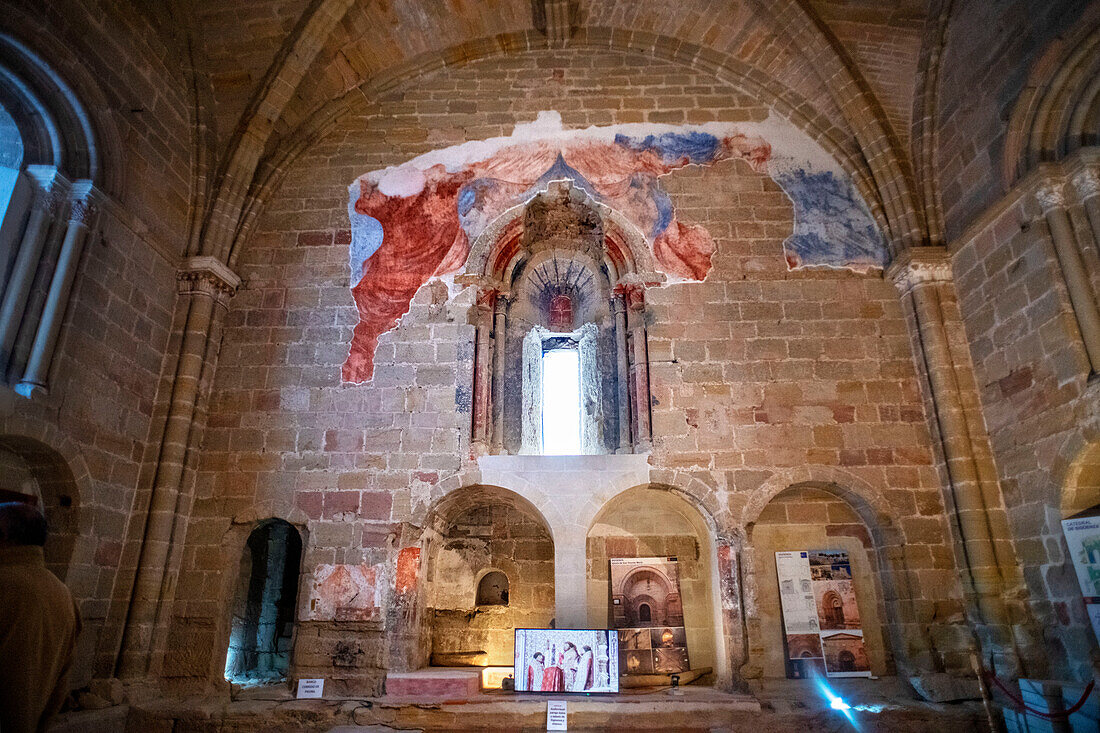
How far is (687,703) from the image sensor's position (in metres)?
6.29

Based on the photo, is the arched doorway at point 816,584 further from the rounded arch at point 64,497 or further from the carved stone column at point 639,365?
the rounded arch at point 64,497

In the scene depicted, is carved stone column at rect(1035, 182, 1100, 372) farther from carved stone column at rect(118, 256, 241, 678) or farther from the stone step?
carved stone column at rect(118, 256, 241, 678)

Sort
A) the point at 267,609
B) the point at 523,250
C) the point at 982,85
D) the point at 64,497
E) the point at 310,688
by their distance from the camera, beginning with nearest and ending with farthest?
the point at 64,497 < the point at 310,688 < the point at 982,85 < the point at 523,250 < the point at 267,609

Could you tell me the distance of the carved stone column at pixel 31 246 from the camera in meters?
5.86

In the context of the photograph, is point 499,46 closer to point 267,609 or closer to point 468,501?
point 468,501

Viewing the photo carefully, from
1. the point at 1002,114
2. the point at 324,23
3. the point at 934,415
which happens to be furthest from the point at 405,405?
the point at 1002,114

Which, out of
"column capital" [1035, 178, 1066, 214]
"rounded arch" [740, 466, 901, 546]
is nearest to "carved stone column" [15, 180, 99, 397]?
"rounded arch" [740, 466, 901, 546]

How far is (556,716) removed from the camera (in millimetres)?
6125

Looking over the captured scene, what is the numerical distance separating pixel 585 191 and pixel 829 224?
125 inches

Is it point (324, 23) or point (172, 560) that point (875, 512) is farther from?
point (324, 23)

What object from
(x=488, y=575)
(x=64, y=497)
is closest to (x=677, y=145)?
(x=488, y=575)

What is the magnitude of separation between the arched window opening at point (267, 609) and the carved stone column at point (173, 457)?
2.10 m

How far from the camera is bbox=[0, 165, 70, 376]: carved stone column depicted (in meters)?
5.86

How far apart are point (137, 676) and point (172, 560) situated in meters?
1.13
